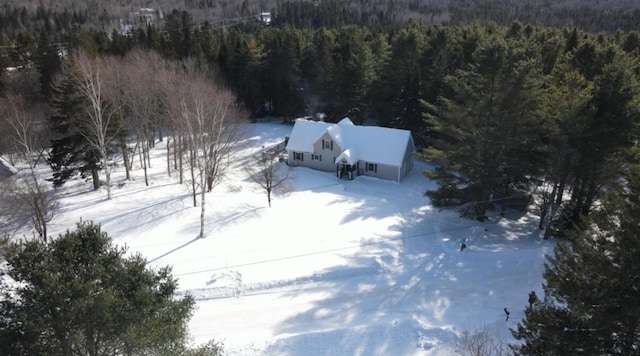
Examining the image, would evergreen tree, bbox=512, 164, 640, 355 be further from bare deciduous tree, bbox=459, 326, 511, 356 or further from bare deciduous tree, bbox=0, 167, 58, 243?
bare deciduous tree, bbox=0, 167, 58, 243

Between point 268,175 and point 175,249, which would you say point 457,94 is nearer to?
point 268,175

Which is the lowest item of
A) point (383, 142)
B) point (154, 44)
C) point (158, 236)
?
point (158, 236)

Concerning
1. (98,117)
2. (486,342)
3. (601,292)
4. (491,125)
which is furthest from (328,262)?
(98,117)

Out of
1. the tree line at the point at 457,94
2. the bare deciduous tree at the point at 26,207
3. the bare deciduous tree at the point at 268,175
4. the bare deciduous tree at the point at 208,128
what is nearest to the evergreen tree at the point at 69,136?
the tree line at the point at 457,94

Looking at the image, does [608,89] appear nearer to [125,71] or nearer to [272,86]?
[125,71]

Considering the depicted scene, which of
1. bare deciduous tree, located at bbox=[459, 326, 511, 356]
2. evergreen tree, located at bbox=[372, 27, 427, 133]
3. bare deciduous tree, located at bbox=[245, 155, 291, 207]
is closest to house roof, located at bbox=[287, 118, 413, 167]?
bare deciduous tree, located at bbox=[245, 155, 291, 207]

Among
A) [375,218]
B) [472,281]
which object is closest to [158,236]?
[375,218]
